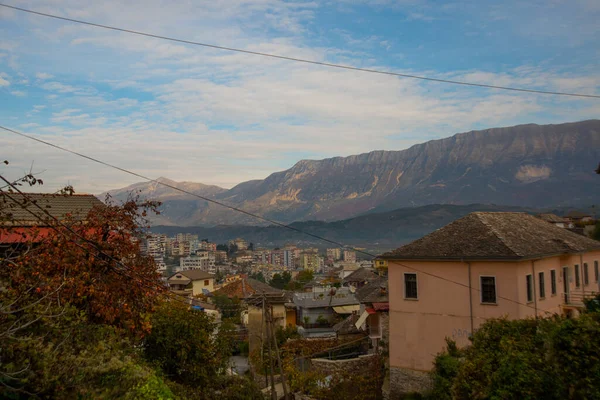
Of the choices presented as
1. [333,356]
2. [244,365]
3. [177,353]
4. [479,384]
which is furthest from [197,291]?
[479,384]

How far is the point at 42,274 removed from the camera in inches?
453

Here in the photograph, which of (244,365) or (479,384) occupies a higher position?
(479,384)

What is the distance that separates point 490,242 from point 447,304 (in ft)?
10.6

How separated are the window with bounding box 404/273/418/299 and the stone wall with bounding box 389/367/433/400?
3253 millimetres

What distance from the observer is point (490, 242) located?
2212 centimetres

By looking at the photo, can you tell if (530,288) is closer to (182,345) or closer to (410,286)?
(410,286)

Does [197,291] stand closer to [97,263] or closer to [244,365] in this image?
[244,365]

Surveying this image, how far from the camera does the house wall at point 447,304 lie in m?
21.2

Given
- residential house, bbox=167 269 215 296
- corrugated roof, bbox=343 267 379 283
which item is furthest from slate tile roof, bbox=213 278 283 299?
corrugated roof, bbox=343 267 379 283

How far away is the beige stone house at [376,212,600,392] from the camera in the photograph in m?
21.4

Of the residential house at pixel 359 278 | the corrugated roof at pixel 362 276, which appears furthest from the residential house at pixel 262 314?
the corrugated roof at pixel 362 276

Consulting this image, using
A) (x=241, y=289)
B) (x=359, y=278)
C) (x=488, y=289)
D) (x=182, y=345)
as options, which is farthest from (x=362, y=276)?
(x=182, y=345)

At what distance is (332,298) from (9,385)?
5097 cm

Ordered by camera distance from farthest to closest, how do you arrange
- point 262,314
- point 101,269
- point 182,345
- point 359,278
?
point 359,278 < point 262,314 < point 182,345 < point 101,269
